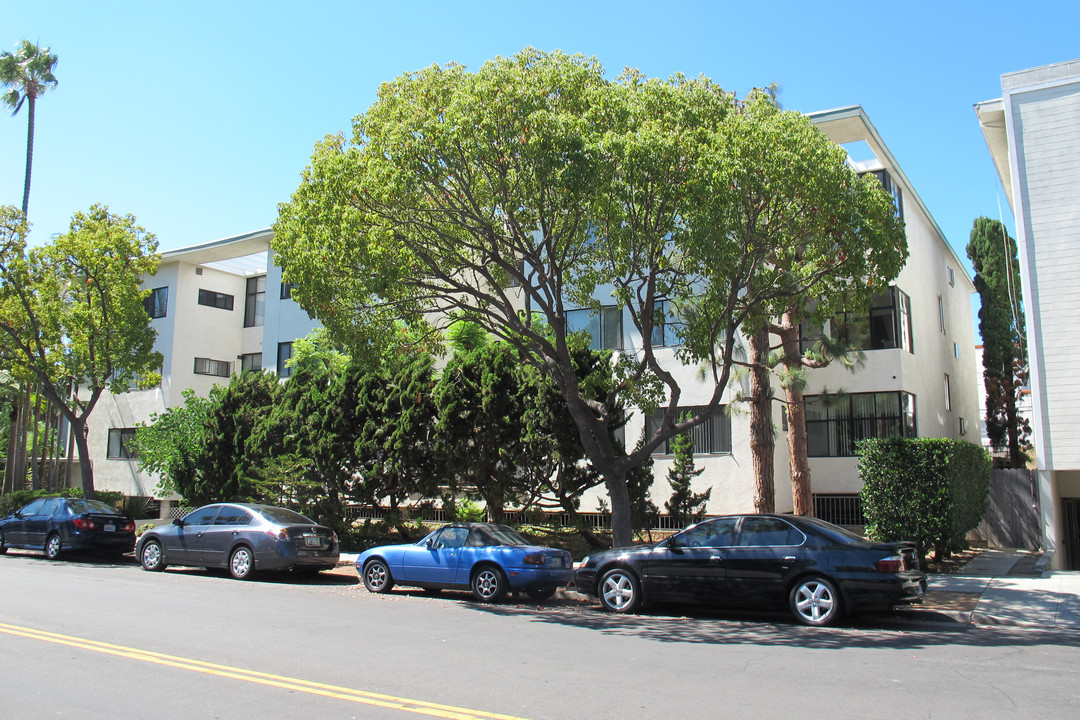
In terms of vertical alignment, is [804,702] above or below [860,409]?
below

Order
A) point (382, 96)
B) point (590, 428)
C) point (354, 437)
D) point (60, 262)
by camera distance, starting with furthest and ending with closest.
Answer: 1. point (60, 262)
2. point (354, 437)
3. point (590, 428)
4. point (382, 96)

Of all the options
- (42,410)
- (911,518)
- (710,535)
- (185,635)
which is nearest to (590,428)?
(710,535)

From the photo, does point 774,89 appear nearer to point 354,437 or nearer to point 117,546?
point 354,437

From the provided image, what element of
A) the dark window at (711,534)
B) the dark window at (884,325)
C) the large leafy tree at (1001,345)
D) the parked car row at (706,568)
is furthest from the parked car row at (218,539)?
the large leafy tree at (1001,345)

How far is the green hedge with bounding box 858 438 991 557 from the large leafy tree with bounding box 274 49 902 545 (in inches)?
147

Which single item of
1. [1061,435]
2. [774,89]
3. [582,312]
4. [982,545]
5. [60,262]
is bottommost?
[982,545]

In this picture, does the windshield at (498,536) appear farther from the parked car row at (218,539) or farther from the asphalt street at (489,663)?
the parked car row at (218,539)

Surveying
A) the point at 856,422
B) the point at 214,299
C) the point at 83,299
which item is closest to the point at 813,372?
the point at 856,422

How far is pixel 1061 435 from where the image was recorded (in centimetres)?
1587

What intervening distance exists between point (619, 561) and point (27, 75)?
114ft

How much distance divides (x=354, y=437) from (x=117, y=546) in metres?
5.81

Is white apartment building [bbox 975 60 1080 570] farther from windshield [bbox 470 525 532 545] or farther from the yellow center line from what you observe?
the yellow center line

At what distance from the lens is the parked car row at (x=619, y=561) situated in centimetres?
1027

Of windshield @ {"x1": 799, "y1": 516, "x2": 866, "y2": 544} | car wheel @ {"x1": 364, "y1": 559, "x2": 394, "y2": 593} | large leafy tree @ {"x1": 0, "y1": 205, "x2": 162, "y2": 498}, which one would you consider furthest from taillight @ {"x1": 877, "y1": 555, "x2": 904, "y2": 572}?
large leafy tree @ {"x1": 0, "y1": 205, "x2": 162, "y2": 498}
